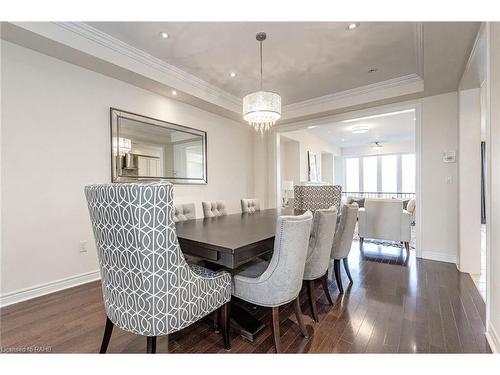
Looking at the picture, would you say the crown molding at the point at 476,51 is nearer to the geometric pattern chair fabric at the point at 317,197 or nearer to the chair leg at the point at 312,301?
the geometric pattern chair fabric at the point at 317,197

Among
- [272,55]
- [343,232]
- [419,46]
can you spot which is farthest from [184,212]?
[419,46]

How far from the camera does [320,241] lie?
1.89m

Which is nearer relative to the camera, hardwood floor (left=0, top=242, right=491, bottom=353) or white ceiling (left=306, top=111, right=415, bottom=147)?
hardwood floor (left=0, top=242, right=491, bottom=353)

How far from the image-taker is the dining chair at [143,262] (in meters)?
1.08

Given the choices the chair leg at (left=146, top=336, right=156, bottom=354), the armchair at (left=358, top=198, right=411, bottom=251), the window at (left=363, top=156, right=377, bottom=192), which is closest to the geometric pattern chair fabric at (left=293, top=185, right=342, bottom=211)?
the armchair at (left=358, top=198, right=411, bottom=251)

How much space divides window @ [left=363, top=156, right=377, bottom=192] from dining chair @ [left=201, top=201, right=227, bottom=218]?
8.07 meters

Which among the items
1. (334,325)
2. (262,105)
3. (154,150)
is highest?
(262,105)

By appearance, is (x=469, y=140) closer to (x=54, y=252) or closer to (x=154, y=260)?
(x=154, y=260)

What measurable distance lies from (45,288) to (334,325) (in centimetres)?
279

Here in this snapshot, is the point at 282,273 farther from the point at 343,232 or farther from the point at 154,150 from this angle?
the point at 154,150

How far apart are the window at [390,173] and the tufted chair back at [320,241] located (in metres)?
8.38

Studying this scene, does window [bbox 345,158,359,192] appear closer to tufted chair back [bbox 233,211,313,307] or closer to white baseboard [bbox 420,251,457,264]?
white baseboard [bbox 420,251,457,264]

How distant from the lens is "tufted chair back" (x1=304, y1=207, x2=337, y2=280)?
1862mm
